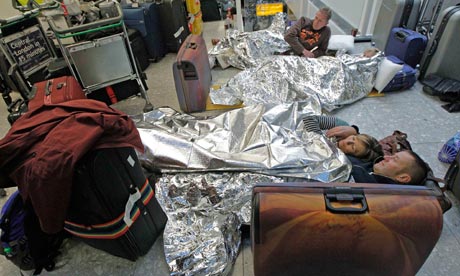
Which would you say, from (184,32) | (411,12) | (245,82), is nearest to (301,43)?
(245,82)

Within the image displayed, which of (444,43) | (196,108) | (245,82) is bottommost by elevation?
(196,108)

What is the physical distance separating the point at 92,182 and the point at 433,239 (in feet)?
3.66

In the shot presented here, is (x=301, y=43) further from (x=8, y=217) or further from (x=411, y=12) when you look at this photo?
(x=8, y=217)

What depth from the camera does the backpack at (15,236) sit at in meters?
1.13

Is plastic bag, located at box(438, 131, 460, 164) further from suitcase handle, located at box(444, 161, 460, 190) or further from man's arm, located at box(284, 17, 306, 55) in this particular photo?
man's arm, located at box(284, 17, 306, 55)

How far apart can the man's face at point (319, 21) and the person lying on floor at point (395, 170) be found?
172 centimetres

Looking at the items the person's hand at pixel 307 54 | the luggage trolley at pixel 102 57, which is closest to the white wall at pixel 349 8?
the person's hand at pixel 307 54

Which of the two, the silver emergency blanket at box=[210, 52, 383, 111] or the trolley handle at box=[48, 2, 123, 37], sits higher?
the trolley handle at box=[48, 2, 123, 37]

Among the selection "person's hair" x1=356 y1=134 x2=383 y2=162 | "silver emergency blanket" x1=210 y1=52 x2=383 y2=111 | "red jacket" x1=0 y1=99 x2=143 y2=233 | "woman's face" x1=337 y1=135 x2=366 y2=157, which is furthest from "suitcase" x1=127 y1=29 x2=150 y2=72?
"person's hair" x1=356 y1=134 x2=383 y2=162

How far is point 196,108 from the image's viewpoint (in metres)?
2.32

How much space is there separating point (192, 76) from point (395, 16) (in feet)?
7.18

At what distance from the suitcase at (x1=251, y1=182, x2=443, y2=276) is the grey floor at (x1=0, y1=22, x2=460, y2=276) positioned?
0.49 m

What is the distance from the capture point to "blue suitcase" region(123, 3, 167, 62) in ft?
9.86

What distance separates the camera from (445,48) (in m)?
2.27
